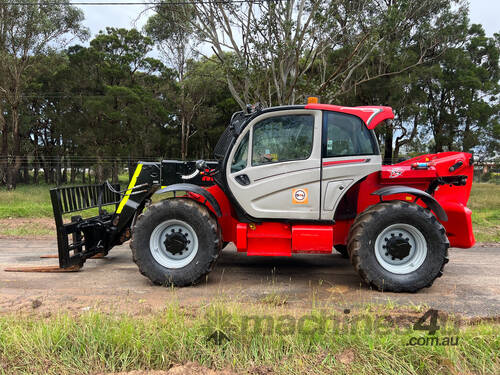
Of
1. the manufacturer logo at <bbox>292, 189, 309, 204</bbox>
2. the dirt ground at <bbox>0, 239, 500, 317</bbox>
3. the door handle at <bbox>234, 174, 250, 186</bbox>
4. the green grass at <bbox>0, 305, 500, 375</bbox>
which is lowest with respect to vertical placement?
the dirt ground at <bbox>0, 239, 500, 317</bbox>

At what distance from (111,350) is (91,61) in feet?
103

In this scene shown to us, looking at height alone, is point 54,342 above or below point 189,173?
below

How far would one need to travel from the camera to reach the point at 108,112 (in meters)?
27.8

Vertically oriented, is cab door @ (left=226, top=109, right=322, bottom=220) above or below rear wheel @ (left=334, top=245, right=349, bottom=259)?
above

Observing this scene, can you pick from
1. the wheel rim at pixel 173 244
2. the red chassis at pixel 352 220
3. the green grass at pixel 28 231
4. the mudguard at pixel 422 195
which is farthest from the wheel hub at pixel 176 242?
the green grass at pixel 28 231

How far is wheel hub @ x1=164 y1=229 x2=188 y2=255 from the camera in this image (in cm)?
485

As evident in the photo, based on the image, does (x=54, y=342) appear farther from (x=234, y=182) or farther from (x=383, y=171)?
(x=383, y=171)

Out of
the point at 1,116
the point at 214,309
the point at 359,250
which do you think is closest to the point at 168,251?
the point at 214,309

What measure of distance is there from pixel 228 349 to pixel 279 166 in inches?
96.4

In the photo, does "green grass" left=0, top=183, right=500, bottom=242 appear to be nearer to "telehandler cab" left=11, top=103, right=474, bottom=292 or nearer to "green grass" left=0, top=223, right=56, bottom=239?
"green grass" left=0, top=223, right=56, bottom=239

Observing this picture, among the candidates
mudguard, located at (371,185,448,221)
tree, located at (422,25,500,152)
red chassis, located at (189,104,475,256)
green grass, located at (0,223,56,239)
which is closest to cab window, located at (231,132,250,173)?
red chassis, located at (189,104,475,256)

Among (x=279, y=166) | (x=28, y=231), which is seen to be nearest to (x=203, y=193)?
(x=279, y=166)

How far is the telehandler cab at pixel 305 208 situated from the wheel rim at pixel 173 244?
1cm

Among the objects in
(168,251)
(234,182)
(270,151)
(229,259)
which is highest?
(270,151)
